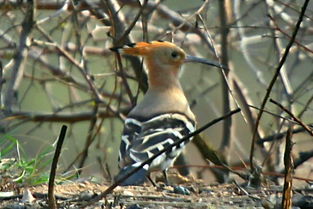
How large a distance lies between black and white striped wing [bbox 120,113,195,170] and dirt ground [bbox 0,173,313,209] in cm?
62

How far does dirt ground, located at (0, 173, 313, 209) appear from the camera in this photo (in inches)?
171

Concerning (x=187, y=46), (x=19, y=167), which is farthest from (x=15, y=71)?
(x=187, y=46)

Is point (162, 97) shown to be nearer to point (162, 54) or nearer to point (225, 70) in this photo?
point (162, 54)

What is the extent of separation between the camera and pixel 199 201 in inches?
181

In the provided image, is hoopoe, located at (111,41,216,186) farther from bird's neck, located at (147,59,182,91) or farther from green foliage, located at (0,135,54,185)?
green foliage, located at (0,135,54,185)

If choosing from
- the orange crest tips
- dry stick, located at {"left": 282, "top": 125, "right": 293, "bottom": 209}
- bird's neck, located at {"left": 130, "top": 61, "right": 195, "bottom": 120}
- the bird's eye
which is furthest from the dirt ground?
the bird's eye

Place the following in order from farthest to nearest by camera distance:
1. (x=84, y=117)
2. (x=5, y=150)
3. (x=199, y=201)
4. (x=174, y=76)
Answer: (x=84, y=117) → (x=174, y=76) → (x=5, y=150) → (x=199, y=201)

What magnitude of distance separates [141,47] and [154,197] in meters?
2.35

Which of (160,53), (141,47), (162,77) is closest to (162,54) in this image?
(160,53)

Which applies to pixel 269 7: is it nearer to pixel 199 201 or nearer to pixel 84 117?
pixel 84 117

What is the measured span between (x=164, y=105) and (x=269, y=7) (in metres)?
1.34

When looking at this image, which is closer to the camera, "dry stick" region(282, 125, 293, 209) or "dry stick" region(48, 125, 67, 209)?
"dry stick" region(48, 125, 67, 209)

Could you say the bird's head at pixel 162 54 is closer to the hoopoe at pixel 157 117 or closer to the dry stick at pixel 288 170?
the hoopoe at pixel 157 117

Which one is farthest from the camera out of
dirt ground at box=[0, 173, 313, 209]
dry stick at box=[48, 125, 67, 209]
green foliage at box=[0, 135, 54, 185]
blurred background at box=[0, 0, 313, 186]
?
blurred background at box=[0, 0, 313, 186]
